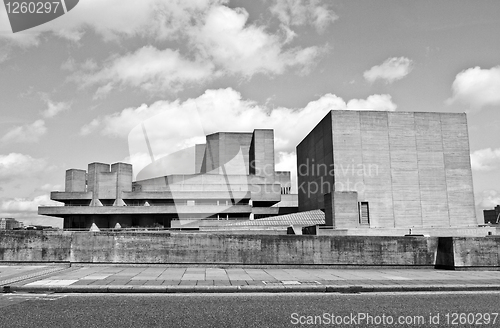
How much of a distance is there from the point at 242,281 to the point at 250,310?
4243 mm

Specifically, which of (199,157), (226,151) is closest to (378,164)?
(226,151)

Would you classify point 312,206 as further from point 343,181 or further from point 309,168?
point 343,181

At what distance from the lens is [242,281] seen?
1342 cm

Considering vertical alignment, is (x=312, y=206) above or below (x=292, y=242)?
above

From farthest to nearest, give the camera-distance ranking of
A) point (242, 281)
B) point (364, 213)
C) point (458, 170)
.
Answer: point (458, 170), point (364, 213), point (242, 281)

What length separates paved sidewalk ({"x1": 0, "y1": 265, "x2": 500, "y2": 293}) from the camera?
11969 millimetres

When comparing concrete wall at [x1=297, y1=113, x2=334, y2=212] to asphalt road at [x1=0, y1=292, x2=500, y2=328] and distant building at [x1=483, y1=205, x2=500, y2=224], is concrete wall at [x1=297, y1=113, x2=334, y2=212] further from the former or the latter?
distant building at [x1=483, y1=205, x2=500, y2=224]

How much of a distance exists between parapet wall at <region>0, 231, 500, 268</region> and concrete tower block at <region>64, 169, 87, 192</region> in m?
83.0

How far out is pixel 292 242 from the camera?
1820cm

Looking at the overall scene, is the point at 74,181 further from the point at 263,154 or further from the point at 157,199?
the point at 263,154

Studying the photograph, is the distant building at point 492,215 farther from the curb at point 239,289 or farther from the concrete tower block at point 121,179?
the curb at point 239,289

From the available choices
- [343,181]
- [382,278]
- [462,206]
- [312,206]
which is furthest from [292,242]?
[312,206]

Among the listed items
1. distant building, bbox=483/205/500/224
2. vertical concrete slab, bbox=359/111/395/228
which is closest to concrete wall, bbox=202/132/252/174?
vertical concrete slab, bbox=359/111/395/228

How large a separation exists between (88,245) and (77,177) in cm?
8506
